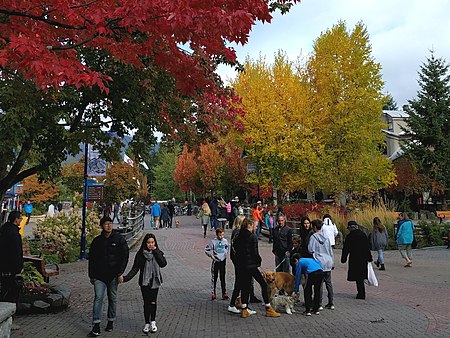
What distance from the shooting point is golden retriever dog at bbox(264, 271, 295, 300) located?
782 cm

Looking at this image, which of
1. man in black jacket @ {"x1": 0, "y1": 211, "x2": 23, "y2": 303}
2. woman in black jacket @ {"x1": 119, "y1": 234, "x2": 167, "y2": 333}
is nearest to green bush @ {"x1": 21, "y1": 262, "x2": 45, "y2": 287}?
man in black jacket @ {"x1": 0, "y1": 211, "x2": 23, "y2": 303}

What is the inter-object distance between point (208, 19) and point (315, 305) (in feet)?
18.0

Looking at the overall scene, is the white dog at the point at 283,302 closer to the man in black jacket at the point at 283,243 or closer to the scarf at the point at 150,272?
the man in black jacket at the point at 283,243

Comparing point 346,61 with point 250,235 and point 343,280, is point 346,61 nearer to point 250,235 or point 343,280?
point 343,280

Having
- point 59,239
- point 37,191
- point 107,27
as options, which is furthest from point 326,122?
point 37,191

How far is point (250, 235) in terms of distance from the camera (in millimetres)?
7645

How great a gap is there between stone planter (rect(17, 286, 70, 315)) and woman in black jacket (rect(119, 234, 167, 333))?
2.02m

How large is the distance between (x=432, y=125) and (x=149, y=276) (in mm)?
35020

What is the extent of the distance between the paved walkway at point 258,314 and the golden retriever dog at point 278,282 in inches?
16.9

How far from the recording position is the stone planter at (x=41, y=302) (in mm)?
7625

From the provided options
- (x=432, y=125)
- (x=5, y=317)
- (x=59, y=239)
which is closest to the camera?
(x=5, y=317)

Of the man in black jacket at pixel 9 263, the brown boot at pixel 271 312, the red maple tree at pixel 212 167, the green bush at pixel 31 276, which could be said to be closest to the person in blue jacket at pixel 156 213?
the red maple tree at pixel 212 167

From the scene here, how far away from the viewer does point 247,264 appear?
24.6 ft

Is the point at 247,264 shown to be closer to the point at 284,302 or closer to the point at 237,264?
the point at 237,264
